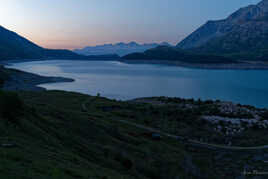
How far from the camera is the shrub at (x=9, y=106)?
783 inches

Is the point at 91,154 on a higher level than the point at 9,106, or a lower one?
lower

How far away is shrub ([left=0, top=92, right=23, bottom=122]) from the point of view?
65.3 feet

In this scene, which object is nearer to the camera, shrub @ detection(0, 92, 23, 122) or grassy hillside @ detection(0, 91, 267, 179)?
grassy hillside @ detection(0, 91, 267, 179)

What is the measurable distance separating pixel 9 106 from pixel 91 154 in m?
8.16

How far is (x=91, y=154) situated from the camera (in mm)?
20594

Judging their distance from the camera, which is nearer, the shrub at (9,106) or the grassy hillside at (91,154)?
the grassy hillside at (91,154)

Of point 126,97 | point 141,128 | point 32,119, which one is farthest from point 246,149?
point 126,97

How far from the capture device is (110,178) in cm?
1480

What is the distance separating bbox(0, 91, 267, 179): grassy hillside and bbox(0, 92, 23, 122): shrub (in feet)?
0.35

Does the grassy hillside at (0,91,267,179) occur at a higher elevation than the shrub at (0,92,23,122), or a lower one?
lower

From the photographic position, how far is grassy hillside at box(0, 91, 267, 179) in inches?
516

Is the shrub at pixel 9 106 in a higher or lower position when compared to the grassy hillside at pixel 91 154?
higher

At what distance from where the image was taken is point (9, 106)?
20531 millimetres

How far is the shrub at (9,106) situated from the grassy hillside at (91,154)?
0.11 m
